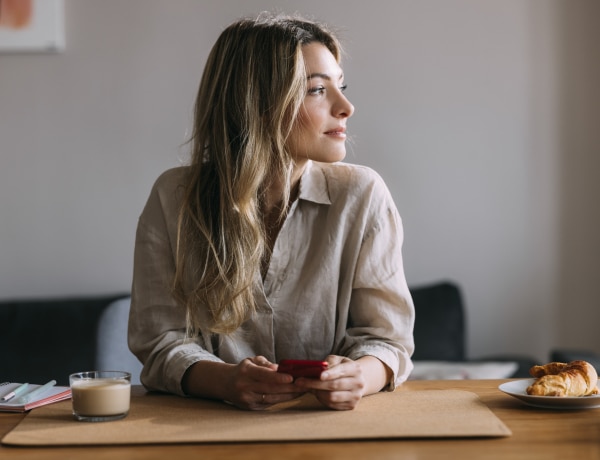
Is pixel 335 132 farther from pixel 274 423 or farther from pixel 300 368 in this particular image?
pixel 274 423

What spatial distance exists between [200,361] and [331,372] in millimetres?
287

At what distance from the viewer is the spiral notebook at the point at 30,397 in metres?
1.31

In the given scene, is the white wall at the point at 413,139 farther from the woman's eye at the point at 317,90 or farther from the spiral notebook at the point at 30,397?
the spiral notebook at the point at 30,397

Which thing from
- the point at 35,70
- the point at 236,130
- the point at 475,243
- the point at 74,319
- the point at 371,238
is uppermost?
the point at 35,70

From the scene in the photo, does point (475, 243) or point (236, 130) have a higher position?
point (236, 130)

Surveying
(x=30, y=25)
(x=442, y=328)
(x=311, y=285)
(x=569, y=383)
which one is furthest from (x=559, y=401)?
(x=30, y=25)

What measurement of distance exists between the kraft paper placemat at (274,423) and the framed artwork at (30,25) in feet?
6.89

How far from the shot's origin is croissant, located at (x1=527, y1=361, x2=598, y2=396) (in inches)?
49.1

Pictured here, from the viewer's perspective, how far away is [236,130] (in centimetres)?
172

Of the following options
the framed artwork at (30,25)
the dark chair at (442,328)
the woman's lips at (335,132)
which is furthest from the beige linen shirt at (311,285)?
the framed artwork at (30,25)

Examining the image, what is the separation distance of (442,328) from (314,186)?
4.57 ft

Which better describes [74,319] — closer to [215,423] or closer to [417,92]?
[417,92]

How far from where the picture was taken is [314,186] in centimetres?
172

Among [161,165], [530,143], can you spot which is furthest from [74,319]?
[530,143]
